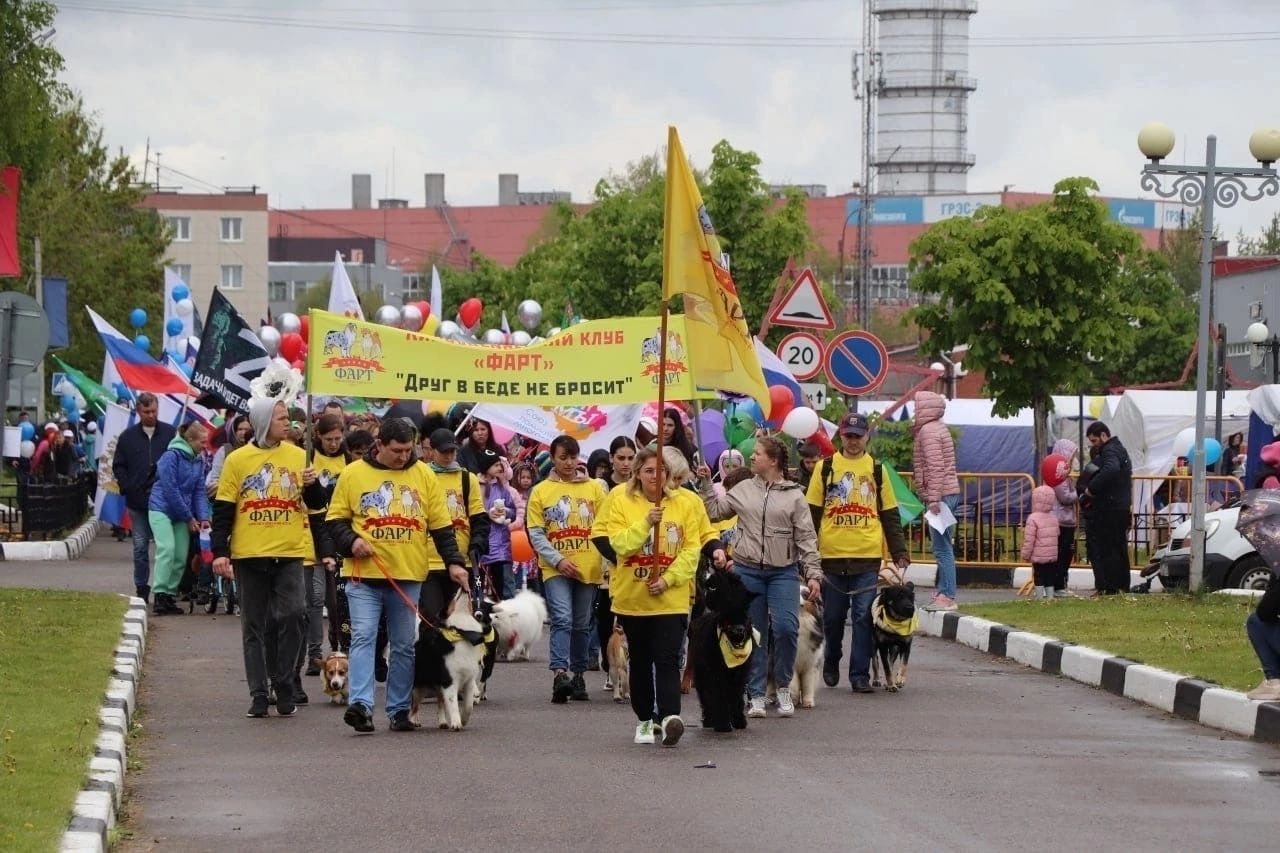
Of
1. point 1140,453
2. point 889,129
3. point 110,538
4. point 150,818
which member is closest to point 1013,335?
point 1140,453

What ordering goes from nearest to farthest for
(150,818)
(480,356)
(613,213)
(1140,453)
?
1. (150,818)
2. (480,356)
3. (1140,453)
4. (613,213)

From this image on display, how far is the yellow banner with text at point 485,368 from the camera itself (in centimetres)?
1608

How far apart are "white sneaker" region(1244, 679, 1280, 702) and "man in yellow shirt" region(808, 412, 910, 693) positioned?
2.67m

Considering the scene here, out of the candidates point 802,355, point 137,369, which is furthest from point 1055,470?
point 137,369

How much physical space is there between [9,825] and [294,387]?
9.19m

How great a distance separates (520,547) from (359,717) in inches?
244

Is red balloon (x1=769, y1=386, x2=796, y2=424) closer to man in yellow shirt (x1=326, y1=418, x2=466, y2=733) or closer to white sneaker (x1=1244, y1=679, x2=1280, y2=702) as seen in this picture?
white sneaker (x1=1244, y1=679, x2=1280, y2=702)

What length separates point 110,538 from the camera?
3416 cm

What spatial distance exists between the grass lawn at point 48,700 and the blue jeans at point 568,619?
277cm

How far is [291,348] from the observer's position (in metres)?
27.2

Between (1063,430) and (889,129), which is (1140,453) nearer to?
(1063,430)

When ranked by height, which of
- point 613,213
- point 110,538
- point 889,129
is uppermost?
point 889,129

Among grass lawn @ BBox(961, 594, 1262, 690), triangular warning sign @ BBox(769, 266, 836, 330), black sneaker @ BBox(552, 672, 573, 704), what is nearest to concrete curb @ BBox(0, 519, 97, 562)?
triangular warning sign @ BBox(769, 266, 836, 330)

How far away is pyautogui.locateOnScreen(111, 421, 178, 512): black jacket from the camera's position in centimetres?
2044
